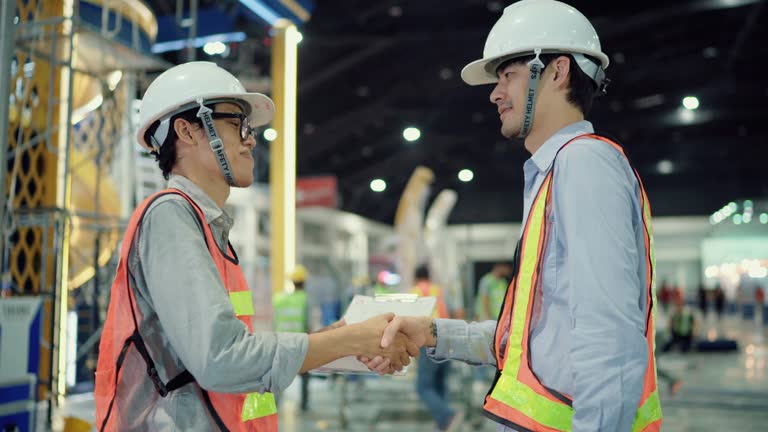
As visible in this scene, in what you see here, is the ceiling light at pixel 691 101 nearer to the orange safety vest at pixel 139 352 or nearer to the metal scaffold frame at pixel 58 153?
the metal scaffold frame at pixel 58 153

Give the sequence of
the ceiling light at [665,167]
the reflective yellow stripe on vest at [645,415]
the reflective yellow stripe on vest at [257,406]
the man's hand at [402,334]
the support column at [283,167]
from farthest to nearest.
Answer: the ceiling light at [665,167] → the support column at [283,167] → the man's hand at [402,334] → the reflective yellow stripe on vest at [257,406] → the reflective yellow stripe on vest at [645,415]

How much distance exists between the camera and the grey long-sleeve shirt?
142 cm

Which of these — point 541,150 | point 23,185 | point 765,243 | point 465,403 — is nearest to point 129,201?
point 23,185

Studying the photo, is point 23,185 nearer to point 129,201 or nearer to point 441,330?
point 129,201

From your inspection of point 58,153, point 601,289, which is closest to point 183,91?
point 601,289

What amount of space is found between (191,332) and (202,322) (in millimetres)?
32

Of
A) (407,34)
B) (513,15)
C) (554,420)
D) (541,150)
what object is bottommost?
(554,420)

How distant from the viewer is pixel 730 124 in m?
20.9

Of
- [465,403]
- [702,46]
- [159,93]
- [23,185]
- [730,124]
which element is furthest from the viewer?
[730,124]

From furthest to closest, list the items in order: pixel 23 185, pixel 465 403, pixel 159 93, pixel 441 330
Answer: pixel 465 403 < pixel 23 185 < pixel 441 330 < pixel 159 93

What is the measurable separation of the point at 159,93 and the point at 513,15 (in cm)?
94

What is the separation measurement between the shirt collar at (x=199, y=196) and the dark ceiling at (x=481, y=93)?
173 inches

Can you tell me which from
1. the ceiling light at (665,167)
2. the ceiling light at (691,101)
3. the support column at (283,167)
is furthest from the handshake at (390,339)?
the ceiling light at (665,167)

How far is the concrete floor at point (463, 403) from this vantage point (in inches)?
277
